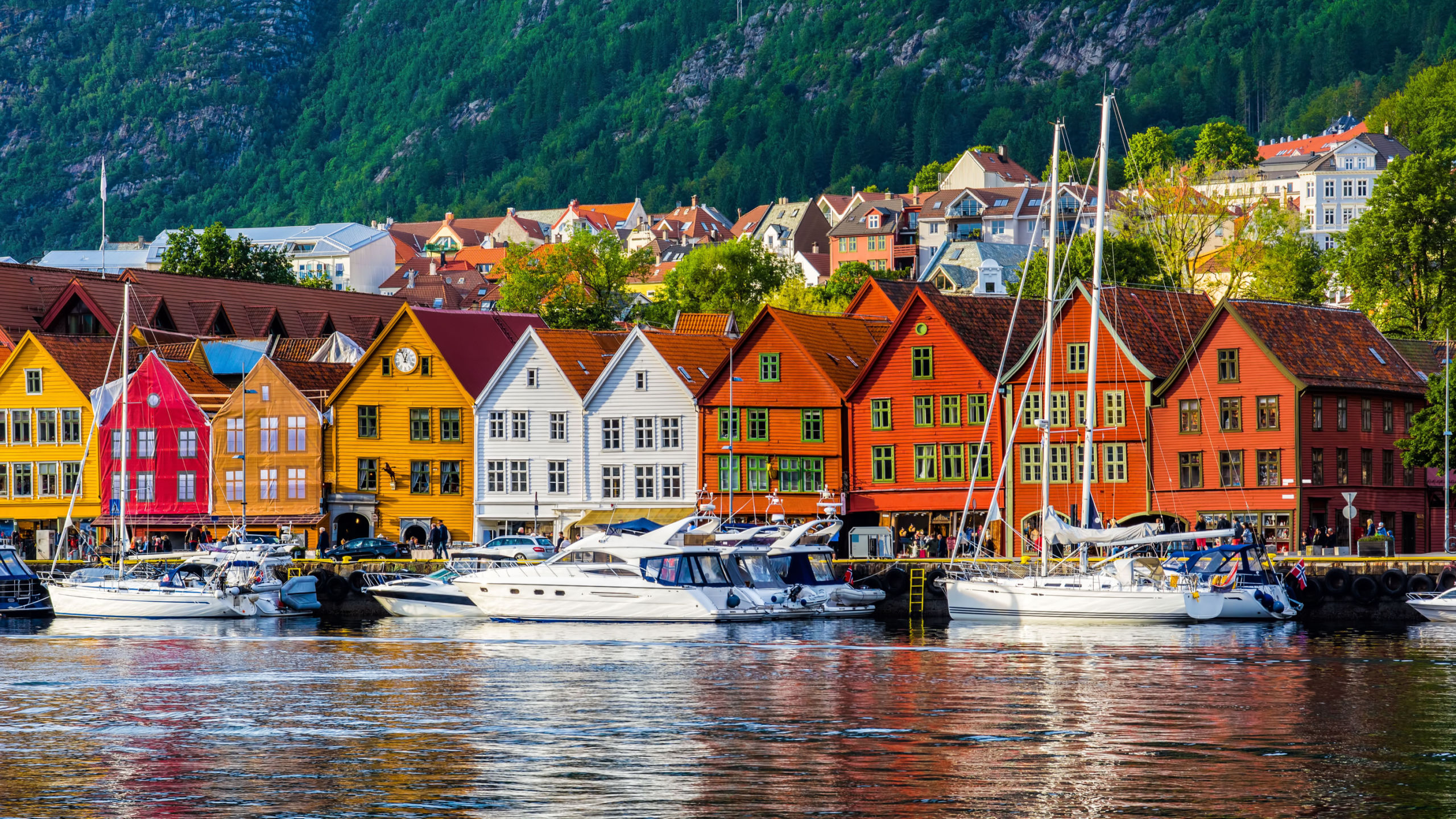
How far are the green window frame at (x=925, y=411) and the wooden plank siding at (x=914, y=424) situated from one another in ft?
0.19

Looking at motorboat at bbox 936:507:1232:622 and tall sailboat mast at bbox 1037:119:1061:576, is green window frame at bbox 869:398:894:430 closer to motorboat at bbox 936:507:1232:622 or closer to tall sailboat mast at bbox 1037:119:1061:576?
tall sailboat mast at bbox 1037:119:1061:576

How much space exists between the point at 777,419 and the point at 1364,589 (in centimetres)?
3396

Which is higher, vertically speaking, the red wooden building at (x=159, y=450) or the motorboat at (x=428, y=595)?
the red wooden building at (x=159, y=450)

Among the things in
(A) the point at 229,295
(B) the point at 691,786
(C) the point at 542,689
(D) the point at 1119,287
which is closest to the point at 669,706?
(C) the point at 542,689

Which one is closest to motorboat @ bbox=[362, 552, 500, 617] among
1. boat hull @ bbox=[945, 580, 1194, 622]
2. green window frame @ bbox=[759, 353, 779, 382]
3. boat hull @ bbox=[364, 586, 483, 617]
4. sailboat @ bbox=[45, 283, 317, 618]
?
boat hull @ bbox=[364, 586, 483, 617]

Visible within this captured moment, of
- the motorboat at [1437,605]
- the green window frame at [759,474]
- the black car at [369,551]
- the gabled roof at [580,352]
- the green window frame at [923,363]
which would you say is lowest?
the motorboat at [1437,605]

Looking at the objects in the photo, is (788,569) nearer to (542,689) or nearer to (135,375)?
(542,689)

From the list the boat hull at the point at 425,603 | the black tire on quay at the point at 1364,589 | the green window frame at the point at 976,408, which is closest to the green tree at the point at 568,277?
the green window frame at the point at 976,408

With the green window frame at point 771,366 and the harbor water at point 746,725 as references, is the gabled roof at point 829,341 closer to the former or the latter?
the green window frame at point 771,366

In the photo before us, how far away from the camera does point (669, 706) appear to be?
152 ft

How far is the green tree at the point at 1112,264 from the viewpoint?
119500mm

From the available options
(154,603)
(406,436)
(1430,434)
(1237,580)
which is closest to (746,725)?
(1237,580)

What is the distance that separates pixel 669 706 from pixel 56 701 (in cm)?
1507

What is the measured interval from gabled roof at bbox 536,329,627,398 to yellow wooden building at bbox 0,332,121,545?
1036 inches
